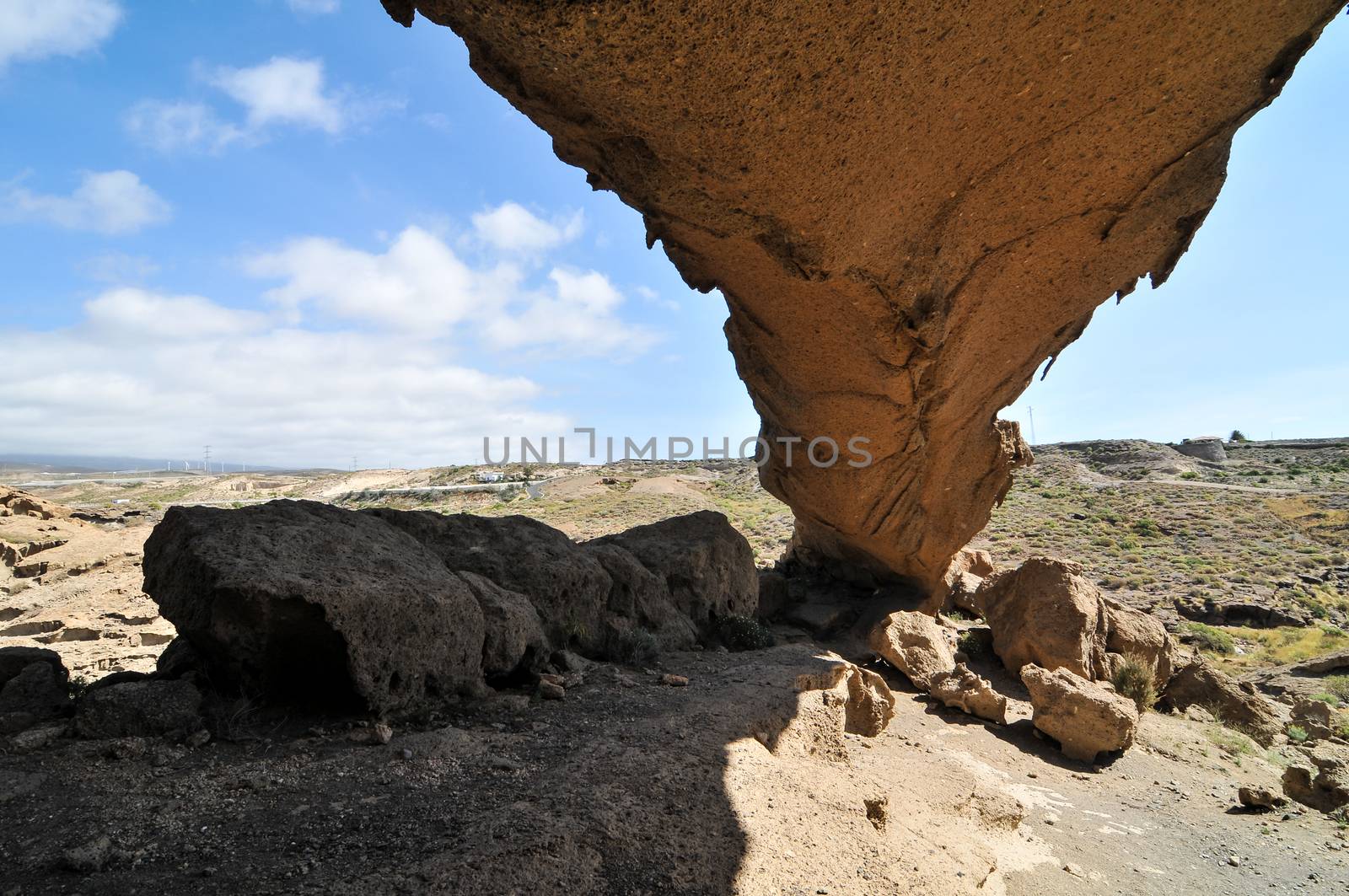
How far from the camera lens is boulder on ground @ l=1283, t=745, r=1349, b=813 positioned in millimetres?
6234

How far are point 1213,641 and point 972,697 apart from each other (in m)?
9.44

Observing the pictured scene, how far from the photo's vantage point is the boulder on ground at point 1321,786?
6.23 metres

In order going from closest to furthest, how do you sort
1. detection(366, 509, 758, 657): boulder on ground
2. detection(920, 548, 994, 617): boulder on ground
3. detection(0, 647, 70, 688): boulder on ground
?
detection(0, 647, 70, 688): boulder on ground, detection(366, 509, 758, 657): boulder on ground, detection(920, 548, 994, 617): boulder on ground

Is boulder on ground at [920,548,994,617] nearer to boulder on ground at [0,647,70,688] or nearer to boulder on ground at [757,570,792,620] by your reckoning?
boulder on ground at [757,570,792,620]

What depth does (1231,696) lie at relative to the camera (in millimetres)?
9141

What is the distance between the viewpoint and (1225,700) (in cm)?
918

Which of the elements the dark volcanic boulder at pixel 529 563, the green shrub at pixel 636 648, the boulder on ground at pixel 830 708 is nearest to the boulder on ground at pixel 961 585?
the boulder on ground at pixel 830 708

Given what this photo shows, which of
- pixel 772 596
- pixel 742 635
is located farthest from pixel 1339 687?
pixel 742 635

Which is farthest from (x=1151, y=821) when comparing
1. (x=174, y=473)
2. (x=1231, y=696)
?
(x=174, y=473)

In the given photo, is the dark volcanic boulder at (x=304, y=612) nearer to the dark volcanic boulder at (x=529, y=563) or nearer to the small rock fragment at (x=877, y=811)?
the dark volcanic boulder at (x=529, y=563)

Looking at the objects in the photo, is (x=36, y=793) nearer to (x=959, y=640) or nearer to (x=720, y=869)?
(x=720, y=869)

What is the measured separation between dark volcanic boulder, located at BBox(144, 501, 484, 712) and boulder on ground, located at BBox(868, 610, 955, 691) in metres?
6.26

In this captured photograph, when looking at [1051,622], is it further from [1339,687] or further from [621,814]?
[621,814]

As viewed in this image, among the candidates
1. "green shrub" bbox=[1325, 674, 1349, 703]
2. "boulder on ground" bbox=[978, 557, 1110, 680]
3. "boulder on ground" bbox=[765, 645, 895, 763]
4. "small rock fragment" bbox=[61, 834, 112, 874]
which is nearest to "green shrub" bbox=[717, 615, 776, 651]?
"boulder on ground" bbox=[765, 645, 895, 763]
